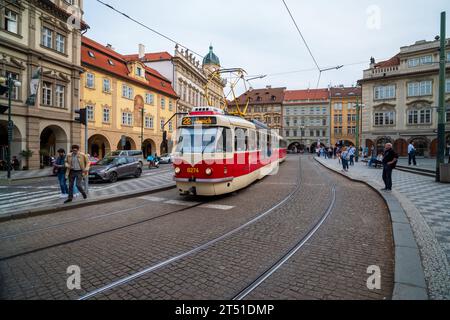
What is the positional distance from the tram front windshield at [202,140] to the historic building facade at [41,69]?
1781 cm

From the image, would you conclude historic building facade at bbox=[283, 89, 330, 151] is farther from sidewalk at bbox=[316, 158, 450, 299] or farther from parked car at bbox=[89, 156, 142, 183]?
sidewalk at bbox=[316, 158, 450, 299]

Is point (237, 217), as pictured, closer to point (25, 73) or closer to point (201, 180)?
point (201, 180)

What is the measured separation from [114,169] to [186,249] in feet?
39.3

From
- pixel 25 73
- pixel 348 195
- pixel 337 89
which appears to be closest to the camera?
pixel 348 195

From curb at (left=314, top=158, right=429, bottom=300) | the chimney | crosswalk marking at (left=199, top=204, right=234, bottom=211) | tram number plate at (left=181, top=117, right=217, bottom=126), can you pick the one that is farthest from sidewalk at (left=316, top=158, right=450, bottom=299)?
the chimney

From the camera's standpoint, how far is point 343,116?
6819 centimetres

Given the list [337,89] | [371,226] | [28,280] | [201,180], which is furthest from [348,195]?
[337,89]

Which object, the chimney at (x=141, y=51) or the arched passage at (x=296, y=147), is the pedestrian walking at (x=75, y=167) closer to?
the chimney at (x=141, y=51)

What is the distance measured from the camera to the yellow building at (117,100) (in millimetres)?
27266

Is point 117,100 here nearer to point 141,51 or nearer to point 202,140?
point 141,51

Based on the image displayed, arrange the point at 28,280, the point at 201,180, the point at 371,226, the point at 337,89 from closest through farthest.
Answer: the point at 28,280, the point at 371,226, the point at 201,180, the point at 337,89

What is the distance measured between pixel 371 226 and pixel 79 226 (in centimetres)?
664

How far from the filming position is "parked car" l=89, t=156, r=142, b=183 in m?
13.7
